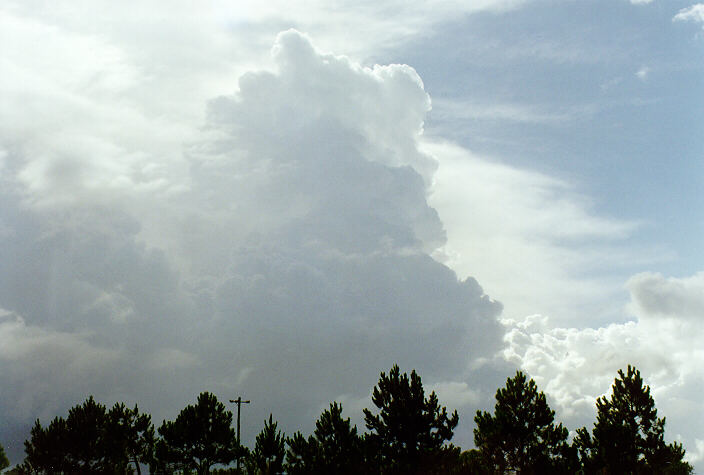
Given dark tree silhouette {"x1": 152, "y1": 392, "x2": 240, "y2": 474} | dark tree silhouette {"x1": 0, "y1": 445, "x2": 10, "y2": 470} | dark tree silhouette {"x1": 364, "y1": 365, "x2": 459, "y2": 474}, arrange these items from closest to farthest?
dark tree silhouette {"x1": 364, "y1": 365, "x2": 459, "y2": 474}
dark tree silhouette {"x1": 152, "y1": 392, "x2": 240, "y2": 474}
dark tree silhouette {"x1": 0, "y1": 445, "x2": 10, "y2": 470}

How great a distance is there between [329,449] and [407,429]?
21.3ft

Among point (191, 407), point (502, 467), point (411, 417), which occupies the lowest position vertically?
point (502, 467)

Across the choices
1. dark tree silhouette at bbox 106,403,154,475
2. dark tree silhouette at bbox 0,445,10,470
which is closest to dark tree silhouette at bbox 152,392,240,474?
dark tree silhouette at bbox 106,403,154,475

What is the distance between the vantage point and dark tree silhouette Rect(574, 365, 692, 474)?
52688mm

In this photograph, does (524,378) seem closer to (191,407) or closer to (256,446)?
(256,446)

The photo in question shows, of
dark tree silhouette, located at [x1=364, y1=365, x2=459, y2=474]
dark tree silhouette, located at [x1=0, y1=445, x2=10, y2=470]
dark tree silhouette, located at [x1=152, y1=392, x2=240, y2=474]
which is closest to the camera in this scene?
dark tree silhouette, located at [x1=364, y1=365, x2=459, y2=474]

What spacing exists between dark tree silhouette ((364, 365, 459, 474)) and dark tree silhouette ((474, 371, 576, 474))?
3.77m

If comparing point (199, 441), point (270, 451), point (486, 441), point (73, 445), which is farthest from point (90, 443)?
point (486, 441)

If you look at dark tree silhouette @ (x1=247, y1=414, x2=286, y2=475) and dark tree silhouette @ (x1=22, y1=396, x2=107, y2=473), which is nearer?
dark tree silhouette @ (x1=247, y1=414, x2=286, y2=475)

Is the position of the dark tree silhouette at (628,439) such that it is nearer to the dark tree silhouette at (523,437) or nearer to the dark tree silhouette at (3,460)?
the dark tree silhouette at (523,437)

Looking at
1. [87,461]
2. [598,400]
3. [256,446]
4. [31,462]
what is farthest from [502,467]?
[31,462]

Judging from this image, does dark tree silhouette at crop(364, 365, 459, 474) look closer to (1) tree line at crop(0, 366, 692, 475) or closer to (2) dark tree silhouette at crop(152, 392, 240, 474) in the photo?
(1) tree line at crop(0, 366, 692, 475)

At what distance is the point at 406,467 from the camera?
1924 inches

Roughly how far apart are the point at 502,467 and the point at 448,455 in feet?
17.0
